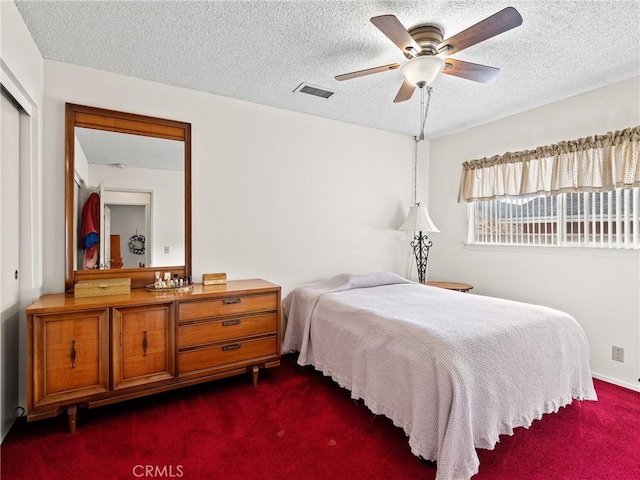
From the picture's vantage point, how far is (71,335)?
1959 millimetres

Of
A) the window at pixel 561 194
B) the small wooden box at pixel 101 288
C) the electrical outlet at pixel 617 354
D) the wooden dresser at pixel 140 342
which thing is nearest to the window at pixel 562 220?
the window at pixel 561 194

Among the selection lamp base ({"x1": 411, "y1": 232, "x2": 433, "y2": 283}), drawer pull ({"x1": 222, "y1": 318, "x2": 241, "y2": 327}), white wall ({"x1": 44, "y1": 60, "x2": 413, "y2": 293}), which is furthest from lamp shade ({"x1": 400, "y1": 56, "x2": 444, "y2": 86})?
lamp base ({"x1": 411, "y1": 232, "x2": 433, "y2": 283})

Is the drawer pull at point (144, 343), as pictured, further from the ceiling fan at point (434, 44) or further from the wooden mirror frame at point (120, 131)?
the ceiling fan at point (434, 44)

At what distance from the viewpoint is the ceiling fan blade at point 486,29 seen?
154 cm

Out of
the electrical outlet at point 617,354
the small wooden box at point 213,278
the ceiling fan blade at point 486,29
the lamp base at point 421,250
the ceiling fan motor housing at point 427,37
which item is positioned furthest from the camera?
the lamp base at point 421,250

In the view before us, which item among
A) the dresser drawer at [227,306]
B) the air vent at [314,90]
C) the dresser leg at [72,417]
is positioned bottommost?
the dresser leg at [72,417]

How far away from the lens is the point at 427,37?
1.98 m

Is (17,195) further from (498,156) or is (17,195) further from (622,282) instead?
(622,282)

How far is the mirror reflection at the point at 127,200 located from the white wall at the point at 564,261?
3087 mm

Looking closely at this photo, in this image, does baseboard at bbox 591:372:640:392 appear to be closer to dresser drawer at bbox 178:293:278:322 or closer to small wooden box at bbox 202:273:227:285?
dresser drawer at bbox 178:293:278:322

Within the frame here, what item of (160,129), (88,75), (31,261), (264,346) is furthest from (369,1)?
(31,261)

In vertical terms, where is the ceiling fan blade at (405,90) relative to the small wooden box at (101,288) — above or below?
above

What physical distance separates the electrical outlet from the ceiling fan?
2.39 m

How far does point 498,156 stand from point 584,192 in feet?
2.92
